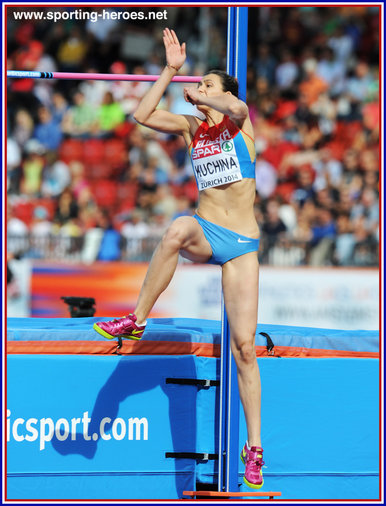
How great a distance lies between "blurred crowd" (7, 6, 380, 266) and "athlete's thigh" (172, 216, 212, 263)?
250 inches

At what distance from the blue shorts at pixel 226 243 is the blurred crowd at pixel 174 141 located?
20.8ft

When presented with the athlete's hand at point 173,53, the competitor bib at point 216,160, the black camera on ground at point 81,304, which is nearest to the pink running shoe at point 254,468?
the competitor bib at point 216,160

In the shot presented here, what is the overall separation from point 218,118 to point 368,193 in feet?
27.7

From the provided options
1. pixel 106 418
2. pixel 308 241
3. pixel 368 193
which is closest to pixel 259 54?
pixel 368 193

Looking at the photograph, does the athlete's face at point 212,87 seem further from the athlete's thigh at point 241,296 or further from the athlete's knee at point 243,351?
the athlete's knee at point 243,351

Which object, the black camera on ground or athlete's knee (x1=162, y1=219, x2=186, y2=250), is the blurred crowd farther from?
athlete's knee (x1=162, y1=219, x2=186, y2=250)

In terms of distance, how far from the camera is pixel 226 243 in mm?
4207

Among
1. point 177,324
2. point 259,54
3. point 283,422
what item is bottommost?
point 283,422

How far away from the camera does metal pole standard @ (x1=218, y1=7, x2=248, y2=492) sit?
4320mm

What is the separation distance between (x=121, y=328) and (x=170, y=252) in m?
0.47

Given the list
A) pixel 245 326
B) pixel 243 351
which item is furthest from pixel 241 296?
pixel 243 351

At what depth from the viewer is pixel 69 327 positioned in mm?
4680

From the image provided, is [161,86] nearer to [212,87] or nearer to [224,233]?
[212,87]

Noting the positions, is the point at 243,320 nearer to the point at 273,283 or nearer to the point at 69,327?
the point at 69,327
